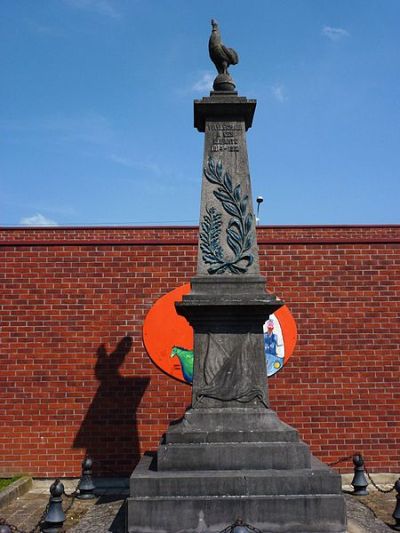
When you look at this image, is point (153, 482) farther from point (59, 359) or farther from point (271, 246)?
point (271, 246)

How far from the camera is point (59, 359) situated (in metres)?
8.79

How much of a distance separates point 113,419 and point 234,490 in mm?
4212

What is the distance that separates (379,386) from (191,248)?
4.02 m

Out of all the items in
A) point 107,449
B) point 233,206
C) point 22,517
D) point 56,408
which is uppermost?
point 233,206

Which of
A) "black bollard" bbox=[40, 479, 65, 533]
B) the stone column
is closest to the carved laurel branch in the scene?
the stone column

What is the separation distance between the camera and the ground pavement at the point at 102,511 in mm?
5449

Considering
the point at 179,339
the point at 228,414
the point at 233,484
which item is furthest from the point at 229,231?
the point at 179,339

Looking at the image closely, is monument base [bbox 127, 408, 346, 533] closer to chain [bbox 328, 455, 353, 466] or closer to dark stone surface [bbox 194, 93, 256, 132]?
chain [bbox 328, 455, 353, 466]

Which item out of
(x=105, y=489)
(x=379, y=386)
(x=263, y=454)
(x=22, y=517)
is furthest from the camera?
(x=379, y=386)

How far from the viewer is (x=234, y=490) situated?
486 cm

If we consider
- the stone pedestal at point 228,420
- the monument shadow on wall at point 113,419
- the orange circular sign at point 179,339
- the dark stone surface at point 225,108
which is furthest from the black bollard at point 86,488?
the dark stone surface at point 225,108

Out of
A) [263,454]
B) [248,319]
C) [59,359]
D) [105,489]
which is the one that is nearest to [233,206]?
[248,319]

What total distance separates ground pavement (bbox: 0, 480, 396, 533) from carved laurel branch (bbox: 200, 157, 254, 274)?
298cm

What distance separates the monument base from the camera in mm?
4734
